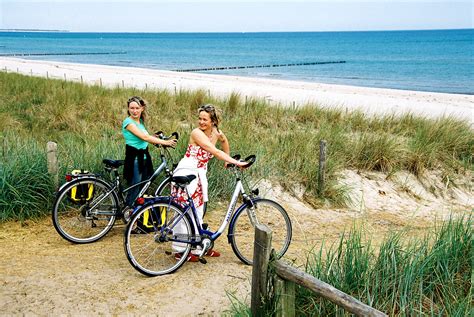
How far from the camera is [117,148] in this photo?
26.2 ft

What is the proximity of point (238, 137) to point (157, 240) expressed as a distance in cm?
454

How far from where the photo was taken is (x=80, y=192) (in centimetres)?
593

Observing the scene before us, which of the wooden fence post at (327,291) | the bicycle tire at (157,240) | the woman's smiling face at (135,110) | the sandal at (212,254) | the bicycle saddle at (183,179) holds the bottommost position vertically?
the sandal at (212,254)

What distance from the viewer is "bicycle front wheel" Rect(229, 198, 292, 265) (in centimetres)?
543

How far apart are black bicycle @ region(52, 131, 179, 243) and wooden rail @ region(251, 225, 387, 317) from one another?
2031 millimetres

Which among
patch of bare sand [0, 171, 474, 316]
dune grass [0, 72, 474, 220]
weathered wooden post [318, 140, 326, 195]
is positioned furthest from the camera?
weathered wooden post [318, 140, 326, 195]

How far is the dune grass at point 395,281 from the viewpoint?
13.2ft

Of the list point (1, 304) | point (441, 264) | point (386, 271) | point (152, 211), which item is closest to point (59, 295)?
point (1, 304)

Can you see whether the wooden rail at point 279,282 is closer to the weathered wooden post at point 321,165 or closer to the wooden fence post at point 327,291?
the wooden fence post at point 327,291

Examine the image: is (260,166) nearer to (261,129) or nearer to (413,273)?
(261,129)

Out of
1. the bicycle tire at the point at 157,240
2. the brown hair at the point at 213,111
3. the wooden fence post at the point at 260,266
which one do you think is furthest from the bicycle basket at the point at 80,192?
the wooden fence post at the point at 260,266

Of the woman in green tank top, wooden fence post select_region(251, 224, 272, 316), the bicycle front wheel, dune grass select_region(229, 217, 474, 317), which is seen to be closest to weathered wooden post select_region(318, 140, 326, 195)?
the bicycle front wheel

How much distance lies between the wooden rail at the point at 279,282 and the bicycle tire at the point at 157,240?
1.46 m

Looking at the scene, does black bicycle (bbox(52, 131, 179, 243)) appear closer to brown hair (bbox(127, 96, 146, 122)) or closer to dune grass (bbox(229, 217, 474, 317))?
brown hair (bbox(127, 96, 146, 122))
